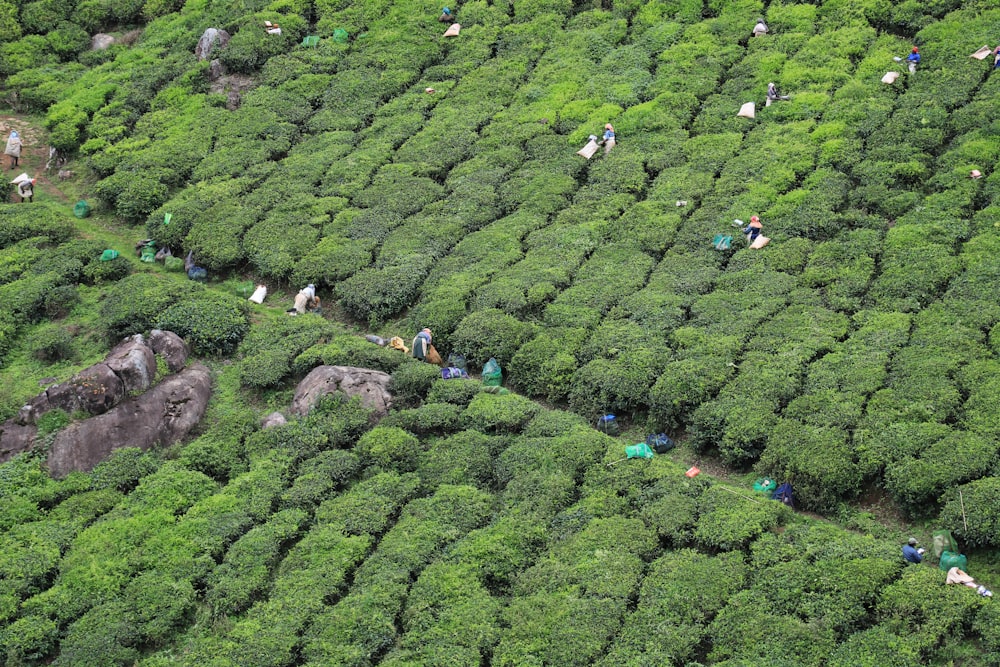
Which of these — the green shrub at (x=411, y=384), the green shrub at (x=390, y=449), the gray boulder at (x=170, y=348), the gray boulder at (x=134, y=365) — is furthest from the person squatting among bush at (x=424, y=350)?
the gray boulder at (x=134, y=365)

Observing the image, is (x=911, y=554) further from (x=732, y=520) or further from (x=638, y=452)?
(x=638, y=452)

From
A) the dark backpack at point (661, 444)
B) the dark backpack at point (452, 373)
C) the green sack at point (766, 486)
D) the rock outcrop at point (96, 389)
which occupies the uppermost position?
the rock outcrop at point (96, 389)

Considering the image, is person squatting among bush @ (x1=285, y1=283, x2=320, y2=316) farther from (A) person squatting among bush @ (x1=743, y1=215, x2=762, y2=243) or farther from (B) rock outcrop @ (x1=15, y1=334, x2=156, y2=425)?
(A) person squatting among bush @ (x1=743, y1=215, x2=762, y2=243)

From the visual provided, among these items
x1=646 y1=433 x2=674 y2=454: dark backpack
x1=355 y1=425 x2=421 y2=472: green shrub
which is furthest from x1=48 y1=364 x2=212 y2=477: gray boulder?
x1=646 y1=433 x2=674 y2=454: dark backpack

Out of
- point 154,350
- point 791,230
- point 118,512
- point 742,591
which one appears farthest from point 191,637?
point 791,230

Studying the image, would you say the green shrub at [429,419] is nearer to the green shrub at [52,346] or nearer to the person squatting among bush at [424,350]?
the person squatting among bush at [424,350]

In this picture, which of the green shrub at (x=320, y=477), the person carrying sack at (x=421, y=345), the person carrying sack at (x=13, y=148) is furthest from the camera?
the person carrying sack at (x=13, y=148)

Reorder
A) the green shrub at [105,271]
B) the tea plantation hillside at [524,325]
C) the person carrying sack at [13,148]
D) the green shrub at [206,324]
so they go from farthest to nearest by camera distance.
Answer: the person carrying sack at [13,148] → the green shrub at [105,271] → the green shrub at [206,324] → the tea plantation hillside at [524,325]
